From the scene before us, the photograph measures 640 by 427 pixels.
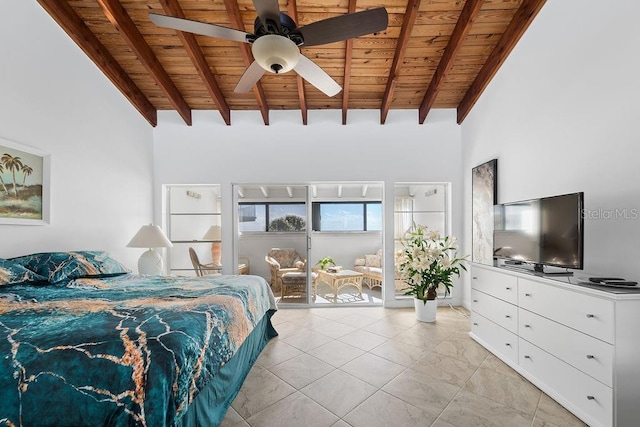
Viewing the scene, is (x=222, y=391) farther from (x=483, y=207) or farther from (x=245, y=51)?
(x=483, y=207)

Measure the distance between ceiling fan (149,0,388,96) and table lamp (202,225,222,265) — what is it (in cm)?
303

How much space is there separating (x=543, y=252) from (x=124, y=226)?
462 cm

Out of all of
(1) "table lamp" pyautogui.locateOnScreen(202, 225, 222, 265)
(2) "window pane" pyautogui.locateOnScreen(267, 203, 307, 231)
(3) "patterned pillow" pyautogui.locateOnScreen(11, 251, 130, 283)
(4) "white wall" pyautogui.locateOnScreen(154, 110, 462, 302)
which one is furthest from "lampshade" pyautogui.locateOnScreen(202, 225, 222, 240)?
(3) "patterned pillow" pyautogui.locateOnScreen(11, 251, 130, 283)

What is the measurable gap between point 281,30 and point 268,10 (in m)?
0.15

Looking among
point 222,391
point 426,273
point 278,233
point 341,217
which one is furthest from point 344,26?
point 341,217

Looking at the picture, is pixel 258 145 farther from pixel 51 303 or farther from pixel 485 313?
pixel 485 313

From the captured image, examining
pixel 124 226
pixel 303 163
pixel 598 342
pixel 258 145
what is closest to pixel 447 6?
pixel 303 163

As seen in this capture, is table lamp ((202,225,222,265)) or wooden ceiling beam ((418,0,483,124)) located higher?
wooden ceiling beam ((418,0,483,124))

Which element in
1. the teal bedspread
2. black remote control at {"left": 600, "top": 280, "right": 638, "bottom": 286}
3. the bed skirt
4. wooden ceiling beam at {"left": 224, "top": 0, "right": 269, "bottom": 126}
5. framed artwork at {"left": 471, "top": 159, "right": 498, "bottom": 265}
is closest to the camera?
the teal bedspread

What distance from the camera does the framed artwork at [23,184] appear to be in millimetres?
2340

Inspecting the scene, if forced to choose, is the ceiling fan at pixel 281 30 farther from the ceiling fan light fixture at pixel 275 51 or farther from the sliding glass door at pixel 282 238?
the sliding glass door at pixel 282 238

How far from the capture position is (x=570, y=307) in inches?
75.2

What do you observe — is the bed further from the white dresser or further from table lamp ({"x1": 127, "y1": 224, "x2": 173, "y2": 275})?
the white dresser

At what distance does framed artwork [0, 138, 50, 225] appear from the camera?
2.34 meters
